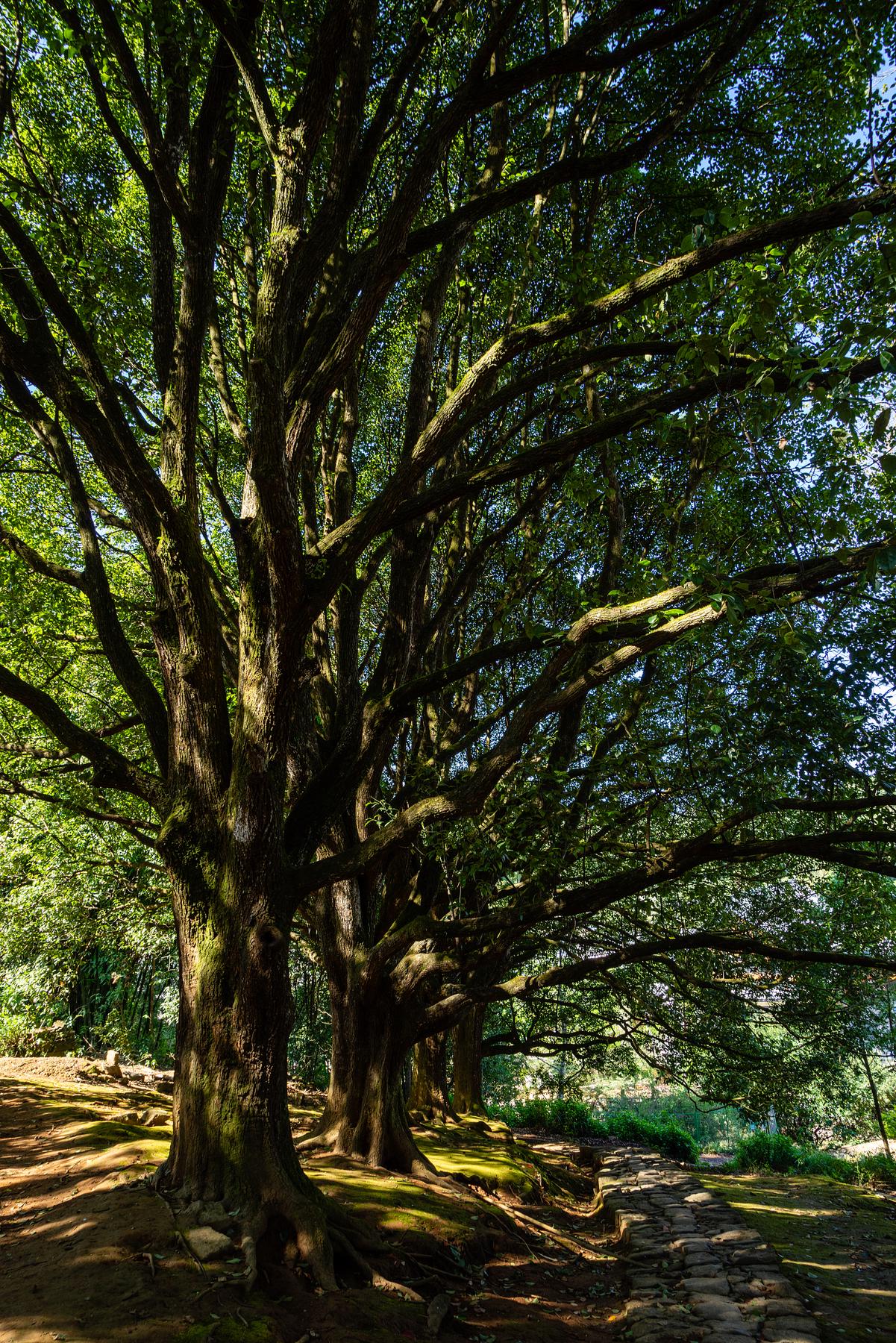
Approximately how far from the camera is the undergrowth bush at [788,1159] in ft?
48.6

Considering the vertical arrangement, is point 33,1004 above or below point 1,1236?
above

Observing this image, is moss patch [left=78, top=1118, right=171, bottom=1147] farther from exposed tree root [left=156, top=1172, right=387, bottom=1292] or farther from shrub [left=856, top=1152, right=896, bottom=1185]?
shrub [left=856, top=1152, right=896, bottom=1185]

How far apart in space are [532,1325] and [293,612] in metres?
4.88

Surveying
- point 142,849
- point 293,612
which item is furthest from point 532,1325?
point 142,849

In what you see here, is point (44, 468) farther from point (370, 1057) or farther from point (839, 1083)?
point (839, 1083)

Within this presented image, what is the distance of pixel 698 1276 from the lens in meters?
6.04

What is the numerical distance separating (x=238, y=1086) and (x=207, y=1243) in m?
0.76

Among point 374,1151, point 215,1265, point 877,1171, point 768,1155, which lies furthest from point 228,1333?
point 768,1155

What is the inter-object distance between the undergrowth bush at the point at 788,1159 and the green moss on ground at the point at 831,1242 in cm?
245

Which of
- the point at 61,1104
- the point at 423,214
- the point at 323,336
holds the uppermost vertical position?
the point at 423,214

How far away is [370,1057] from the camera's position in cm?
711

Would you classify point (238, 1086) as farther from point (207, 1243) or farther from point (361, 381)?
point (361, 381)

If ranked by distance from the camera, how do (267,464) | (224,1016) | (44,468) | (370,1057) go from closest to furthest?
1. (267,464)
2. (224,1016)
3. (370,1057)
4. (44,468)

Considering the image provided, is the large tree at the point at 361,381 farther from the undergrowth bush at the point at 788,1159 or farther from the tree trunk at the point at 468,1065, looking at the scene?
the undergrowth bush at the point at 788,1159
